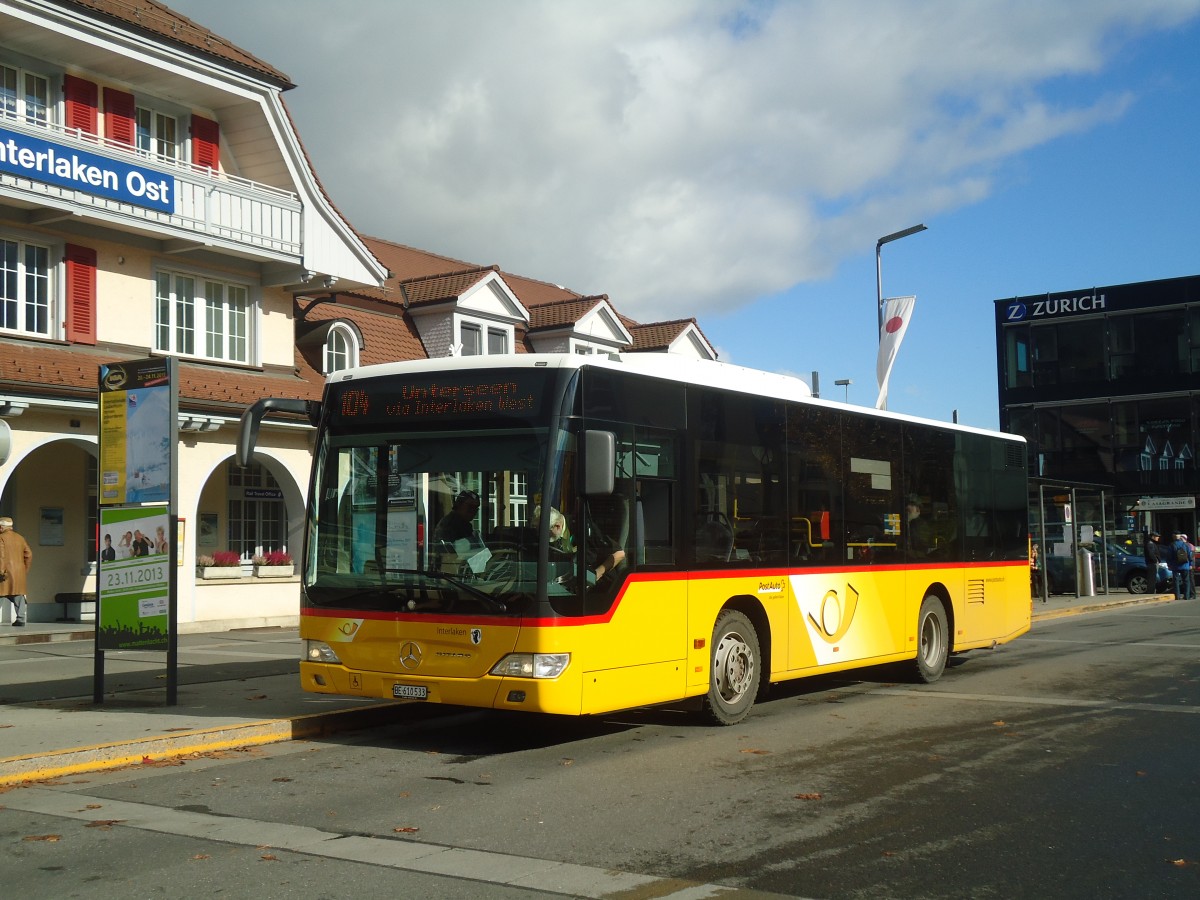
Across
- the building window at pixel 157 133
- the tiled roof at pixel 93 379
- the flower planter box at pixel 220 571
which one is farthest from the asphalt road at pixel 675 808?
the building window at pixel 157 133

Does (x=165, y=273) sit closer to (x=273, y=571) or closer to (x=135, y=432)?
(x=273, y=571)

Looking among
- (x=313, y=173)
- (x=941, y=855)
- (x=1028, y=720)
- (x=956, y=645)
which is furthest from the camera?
(x=313, y=173)

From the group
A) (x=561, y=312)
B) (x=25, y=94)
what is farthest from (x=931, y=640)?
(x=561, y=312)

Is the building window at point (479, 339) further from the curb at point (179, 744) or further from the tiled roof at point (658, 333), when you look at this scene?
the curb at point (179, 744)

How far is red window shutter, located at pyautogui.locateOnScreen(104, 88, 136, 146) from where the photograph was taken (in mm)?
23281

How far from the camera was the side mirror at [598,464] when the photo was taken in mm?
9250

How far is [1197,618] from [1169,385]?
120 feet

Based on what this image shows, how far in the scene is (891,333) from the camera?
24.6m

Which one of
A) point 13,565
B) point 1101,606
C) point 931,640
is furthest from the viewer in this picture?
point 1101,606

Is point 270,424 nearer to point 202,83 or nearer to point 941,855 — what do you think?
point 202,83

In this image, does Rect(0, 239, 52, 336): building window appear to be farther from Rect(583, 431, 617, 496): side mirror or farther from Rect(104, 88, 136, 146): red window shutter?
Rect(583, 431, 617, 496): side mirror

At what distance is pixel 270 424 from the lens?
25.5 metres

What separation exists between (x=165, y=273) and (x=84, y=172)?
118 inches

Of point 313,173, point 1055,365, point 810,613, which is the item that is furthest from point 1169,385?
point 810,613
